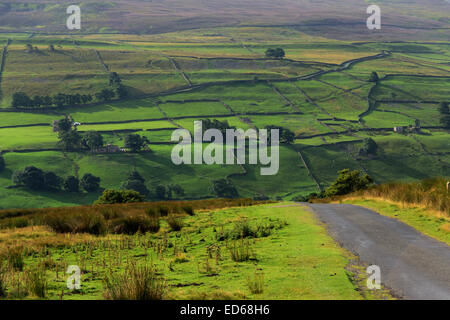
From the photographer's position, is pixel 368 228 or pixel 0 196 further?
pixel 0 196

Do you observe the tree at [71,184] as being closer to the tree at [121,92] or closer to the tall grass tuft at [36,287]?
the tree at [121,92]

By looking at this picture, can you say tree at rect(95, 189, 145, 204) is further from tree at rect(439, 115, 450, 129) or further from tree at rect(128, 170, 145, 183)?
tree at rect(439, 115, 450, 129)

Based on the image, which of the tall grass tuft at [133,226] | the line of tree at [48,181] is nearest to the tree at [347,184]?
the tall grass tuft at [133,226]

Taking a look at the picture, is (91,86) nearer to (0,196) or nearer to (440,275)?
(0,196)

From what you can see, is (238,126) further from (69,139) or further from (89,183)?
(89,183)

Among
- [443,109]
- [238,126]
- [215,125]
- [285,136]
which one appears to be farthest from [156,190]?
[443,109]
